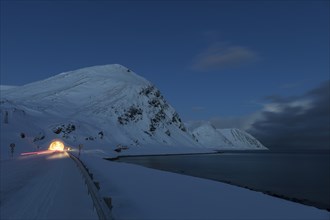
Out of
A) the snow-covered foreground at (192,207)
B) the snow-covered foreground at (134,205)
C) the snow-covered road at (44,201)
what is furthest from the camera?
the snow-covered foreground at (192,207)

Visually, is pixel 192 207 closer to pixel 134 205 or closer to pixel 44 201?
pixel 134 205

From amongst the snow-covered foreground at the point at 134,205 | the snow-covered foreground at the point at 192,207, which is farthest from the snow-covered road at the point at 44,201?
the snow-covered foreground at the point at 192,207

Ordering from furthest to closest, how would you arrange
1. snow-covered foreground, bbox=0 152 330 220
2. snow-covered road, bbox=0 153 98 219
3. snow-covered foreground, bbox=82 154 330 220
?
snow-covered foreground, bbox=82 154 330 220
snow-covered foreground, bbox=0 152 330 220
snow-covered road, bbox=0 153 98 219

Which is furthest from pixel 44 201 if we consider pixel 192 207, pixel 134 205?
pixel 192 207

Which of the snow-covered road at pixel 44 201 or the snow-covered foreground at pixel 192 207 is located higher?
the snow-covered road at pixel 44 201

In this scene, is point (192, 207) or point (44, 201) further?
point (192, 207)

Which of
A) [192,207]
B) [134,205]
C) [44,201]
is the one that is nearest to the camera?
[44,201]

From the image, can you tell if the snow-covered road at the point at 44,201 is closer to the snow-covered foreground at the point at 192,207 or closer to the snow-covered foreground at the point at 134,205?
the snow-covered foreground at the point at 134,205

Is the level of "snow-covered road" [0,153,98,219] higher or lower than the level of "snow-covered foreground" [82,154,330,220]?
higher

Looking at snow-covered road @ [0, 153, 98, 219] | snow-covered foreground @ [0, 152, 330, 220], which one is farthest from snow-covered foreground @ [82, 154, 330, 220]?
snow-covered road @ [0, 153, 98, 219]

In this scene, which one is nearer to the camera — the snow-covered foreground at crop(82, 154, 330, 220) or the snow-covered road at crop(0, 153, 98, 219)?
the snow-covered road at crop(0, 153, 98, 219)

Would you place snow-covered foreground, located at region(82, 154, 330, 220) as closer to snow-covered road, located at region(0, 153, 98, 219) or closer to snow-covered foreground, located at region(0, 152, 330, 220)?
snow-covered foreground, located at region(0, 152, 330, 220)

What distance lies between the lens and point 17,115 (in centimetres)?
8644

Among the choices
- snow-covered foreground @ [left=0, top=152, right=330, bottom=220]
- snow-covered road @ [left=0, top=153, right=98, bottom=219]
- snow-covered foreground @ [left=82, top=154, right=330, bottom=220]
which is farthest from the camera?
snow-covered foreground @ [left=82, top=154, right=330, bottom=220]
